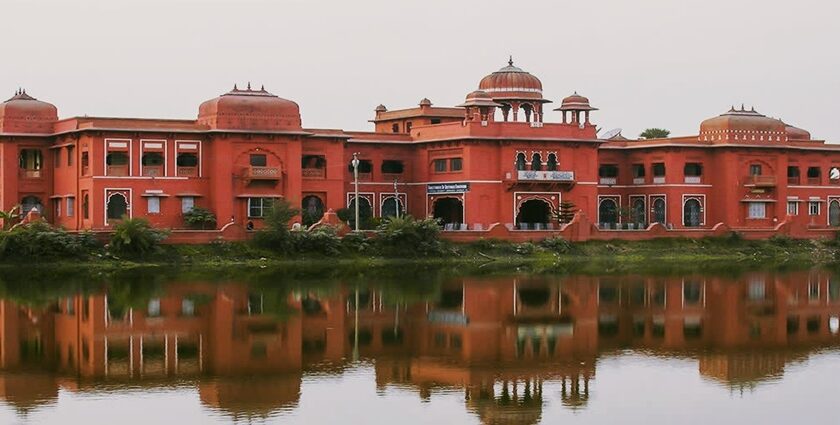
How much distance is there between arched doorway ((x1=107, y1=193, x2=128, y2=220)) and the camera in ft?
177

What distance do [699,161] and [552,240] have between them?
1281 centimetres

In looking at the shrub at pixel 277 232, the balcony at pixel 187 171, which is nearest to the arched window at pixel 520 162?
the shrub at pixel 277 232

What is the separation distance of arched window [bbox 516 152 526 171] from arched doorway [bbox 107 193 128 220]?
641 inches

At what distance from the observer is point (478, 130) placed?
194 ft

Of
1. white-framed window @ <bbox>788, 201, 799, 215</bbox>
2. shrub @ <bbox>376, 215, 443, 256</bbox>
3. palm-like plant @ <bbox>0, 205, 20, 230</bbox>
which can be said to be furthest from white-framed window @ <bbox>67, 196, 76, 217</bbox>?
white-framed window @ <bbox>788, 201, 799, 215</bbox>

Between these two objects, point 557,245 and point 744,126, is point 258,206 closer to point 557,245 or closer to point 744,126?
point 557,245

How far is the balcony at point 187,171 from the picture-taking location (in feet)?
182

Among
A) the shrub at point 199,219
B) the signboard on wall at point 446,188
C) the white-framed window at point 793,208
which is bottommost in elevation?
the shrub at point 199,219

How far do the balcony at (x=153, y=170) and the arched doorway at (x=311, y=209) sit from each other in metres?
5.77

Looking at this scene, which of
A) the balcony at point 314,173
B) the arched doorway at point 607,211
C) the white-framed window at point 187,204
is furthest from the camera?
the arched doorway at point 607,211

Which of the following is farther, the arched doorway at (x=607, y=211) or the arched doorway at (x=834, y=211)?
the arched doorway at (x=834, y=211)

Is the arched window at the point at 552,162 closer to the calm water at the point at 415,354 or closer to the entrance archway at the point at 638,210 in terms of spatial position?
the entrance archway at the point at 638,210

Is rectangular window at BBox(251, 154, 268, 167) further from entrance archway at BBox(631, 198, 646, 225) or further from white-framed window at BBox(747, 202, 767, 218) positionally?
white-framed window at BBox(747, 202, 767, 218)

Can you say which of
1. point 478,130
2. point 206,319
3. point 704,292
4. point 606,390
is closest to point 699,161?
point 478,130
